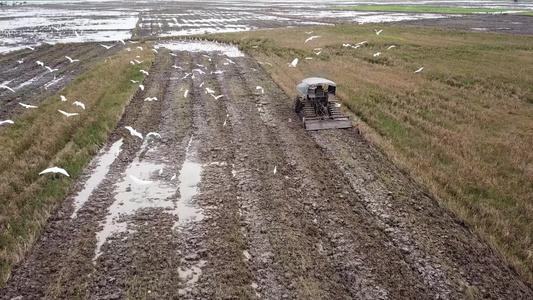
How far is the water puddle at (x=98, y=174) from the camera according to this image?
7.77 m

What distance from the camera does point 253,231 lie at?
6.74m

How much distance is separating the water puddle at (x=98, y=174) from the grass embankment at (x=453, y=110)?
811 cm

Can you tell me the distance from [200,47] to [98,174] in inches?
908

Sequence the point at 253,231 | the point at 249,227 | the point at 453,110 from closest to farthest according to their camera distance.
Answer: the point at 253,231, the point at 249,227, the point at 453,110

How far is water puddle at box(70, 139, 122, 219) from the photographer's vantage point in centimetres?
777

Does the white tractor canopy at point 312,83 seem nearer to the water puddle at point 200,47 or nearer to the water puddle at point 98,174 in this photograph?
the water puddle at point 98,174

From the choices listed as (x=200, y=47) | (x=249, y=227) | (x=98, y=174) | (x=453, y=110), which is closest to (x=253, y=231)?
(x=249, y=227)

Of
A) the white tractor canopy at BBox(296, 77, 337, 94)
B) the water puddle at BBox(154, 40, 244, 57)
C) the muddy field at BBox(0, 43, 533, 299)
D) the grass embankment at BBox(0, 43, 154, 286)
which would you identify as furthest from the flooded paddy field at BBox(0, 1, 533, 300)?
the water puddle at BBox(154, 40, 244, 57)

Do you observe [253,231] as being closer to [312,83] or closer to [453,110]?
[312,83]

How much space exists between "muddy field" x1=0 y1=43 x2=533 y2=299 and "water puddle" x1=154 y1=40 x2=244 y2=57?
58.6ft

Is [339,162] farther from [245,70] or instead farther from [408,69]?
[408,69]

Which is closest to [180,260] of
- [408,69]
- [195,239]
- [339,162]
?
[195,239]

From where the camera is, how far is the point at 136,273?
18.7 feet

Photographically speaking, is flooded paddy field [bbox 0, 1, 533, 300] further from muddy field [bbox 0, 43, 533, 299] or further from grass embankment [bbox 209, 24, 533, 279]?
grass embankment [bbox 209, 24, 533, 279]
